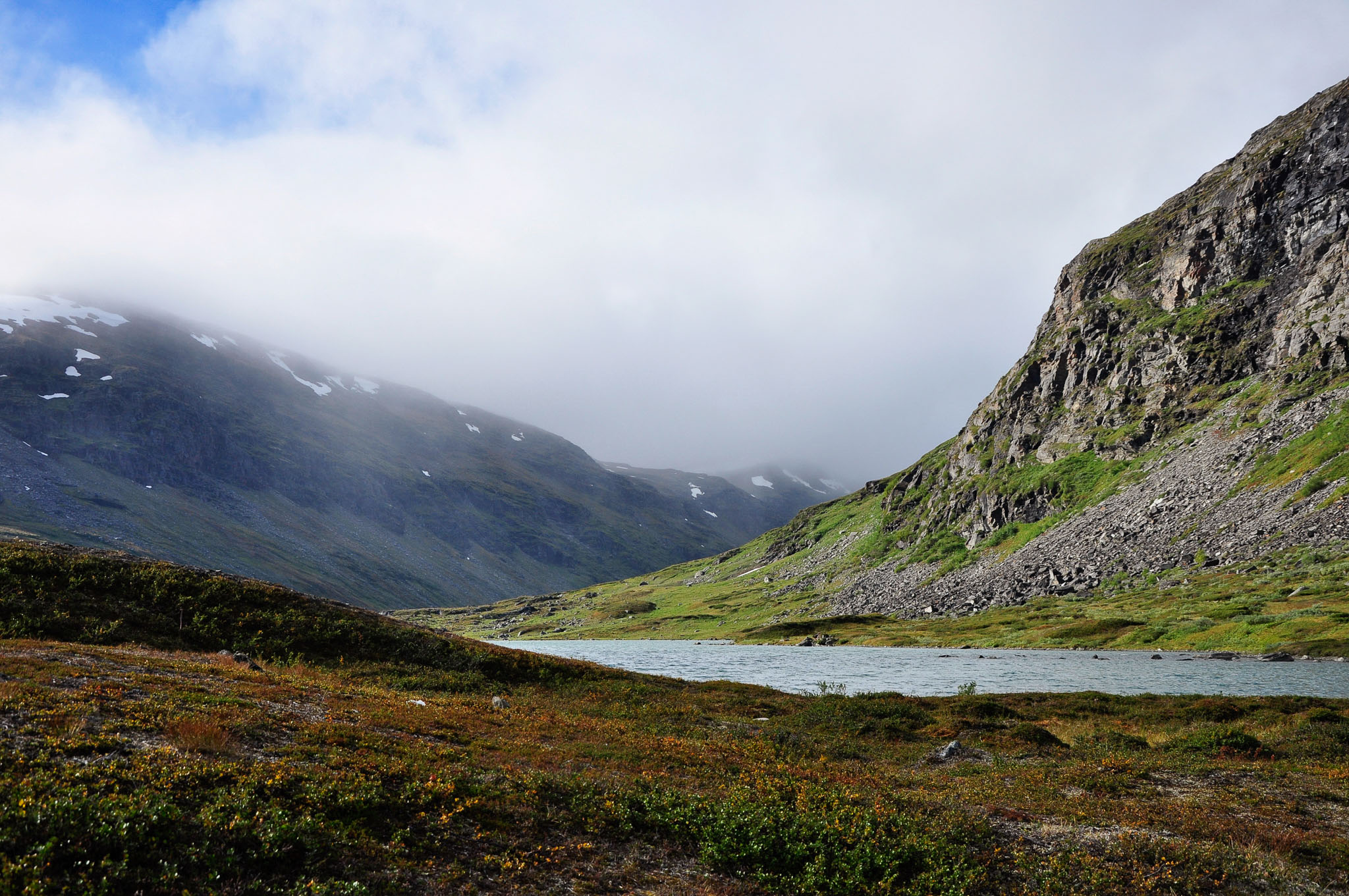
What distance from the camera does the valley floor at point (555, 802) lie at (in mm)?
10953

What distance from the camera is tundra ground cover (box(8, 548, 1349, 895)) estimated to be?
11125mm

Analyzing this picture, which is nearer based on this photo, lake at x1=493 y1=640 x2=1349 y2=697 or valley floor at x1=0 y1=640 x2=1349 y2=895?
valley floor at x1=0 y1=640 x2=1349 y2=895

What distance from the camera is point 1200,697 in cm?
4447

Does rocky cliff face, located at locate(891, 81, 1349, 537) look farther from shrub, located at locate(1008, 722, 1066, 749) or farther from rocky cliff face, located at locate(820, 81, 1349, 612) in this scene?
shrub, located at locate(1008, 722, 1066, 749)

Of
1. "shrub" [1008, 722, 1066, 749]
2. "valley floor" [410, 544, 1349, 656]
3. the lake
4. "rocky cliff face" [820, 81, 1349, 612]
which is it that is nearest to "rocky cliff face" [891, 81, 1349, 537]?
"rocky cliff face" [820, 81, 1349, 612]

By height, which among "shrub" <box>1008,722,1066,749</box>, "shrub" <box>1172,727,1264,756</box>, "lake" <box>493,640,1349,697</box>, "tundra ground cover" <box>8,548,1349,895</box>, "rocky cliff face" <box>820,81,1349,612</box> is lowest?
"lake" <box>493,640,1349,697</box>

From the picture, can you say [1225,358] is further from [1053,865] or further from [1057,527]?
[1053,865]

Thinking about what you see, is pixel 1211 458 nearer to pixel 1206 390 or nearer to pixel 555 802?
pixel 1206 390

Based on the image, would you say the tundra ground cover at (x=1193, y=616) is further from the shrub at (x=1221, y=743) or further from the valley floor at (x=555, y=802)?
the valley floor at (x=555, y=802)

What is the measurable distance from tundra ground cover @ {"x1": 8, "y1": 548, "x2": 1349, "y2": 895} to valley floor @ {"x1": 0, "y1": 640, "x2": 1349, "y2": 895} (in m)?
A: 0.08

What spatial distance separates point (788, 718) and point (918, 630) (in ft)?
344

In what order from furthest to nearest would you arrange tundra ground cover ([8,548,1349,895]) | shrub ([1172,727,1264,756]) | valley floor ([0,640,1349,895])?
1. shrub ([1172,727,1264,756])
2. tundra ground cover ([8,548,1349,895])
3. valley floor ([0,640,1349,895])

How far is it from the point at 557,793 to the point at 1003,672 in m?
72.6

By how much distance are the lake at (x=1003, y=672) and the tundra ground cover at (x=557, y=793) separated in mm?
23221
